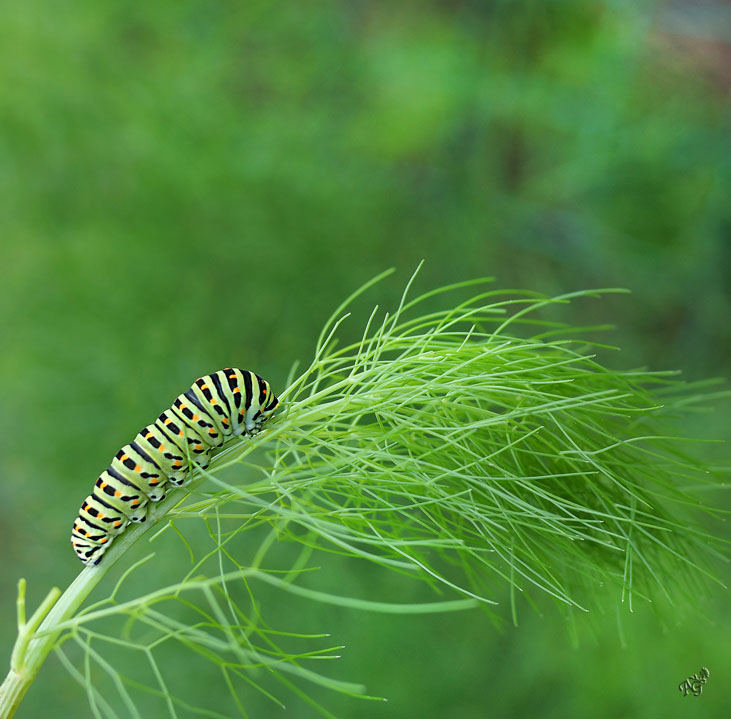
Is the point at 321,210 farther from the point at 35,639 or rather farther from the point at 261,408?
the point at 35,639

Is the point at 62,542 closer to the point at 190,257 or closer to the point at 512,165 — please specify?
the point at 190,257

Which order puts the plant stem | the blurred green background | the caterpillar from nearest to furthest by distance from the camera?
the plant stem → the caterpillar → the blurred green background

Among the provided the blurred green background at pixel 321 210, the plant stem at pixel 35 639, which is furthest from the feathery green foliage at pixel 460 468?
the blurred green background at pixel 321 210

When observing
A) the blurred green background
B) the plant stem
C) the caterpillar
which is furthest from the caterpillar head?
the blurred green background

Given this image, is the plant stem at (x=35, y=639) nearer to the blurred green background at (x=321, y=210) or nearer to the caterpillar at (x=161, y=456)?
the caterpillar at (x=161, y=456)

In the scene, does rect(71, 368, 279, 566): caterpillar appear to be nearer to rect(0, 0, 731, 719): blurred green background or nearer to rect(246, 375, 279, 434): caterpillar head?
rect(246, 375, 279, 434): caterpillar head

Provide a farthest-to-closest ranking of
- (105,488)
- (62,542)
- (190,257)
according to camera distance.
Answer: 1. (62,542)
2. (190,257)
3. (105,488)

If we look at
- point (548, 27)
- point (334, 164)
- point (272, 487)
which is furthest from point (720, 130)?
point (272, 487)
